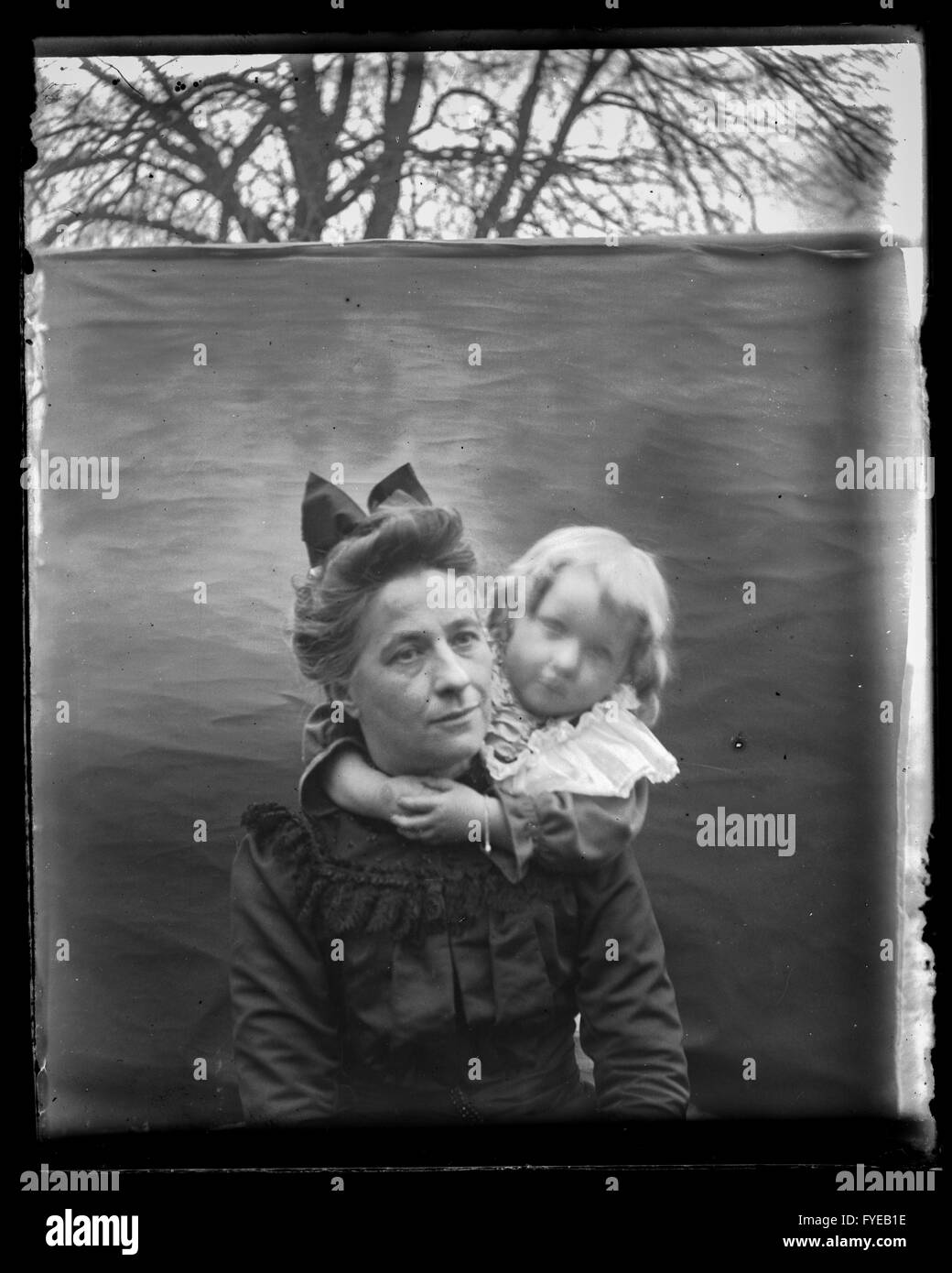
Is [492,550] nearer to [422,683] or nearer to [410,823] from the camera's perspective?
[422,683]

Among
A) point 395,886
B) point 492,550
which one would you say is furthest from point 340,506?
point 395,886

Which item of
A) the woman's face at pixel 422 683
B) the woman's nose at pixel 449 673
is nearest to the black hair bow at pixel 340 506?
the woman's face at pixel 422 683

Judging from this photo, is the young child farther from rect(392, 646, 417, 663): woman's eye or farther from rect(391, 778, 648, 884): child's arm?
rect(392, 646, 417, 663): woman's eye

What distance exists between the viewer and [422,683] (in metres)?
2.23

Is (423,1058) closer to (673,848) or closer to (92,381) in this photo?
(673,848)

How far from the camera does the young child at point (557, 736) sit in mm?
2229

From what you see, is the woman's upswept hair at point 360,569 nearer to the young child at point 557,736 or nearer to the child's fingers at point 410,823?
the young child at point 557,736

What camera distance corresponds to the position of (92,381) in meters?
2.34

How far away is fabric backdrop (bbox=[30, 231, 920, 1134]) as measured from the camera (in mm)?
2293

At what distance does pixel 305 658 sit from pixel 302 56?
105cm

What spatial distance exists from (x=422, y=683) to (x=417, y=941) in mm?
422

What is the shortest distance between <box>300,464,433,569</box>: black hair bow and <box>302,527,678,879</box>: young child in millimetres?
230

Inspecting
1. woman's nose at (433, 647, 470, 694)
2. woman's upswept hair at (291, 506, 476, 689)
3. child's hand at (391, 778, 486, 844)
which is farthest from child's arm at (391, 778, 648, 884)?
woman's upswept hair at (291, 506, 476, 689)

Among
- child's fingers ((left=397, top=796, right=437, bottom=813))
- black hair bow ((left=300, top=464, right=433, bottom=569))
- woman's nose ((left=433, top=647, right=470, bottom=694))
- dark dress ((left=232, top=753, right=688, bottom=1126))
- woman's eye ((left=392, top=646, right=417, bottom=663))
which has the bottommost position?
dark dress ((left=232, top=753, right=688, bottom=1126))
